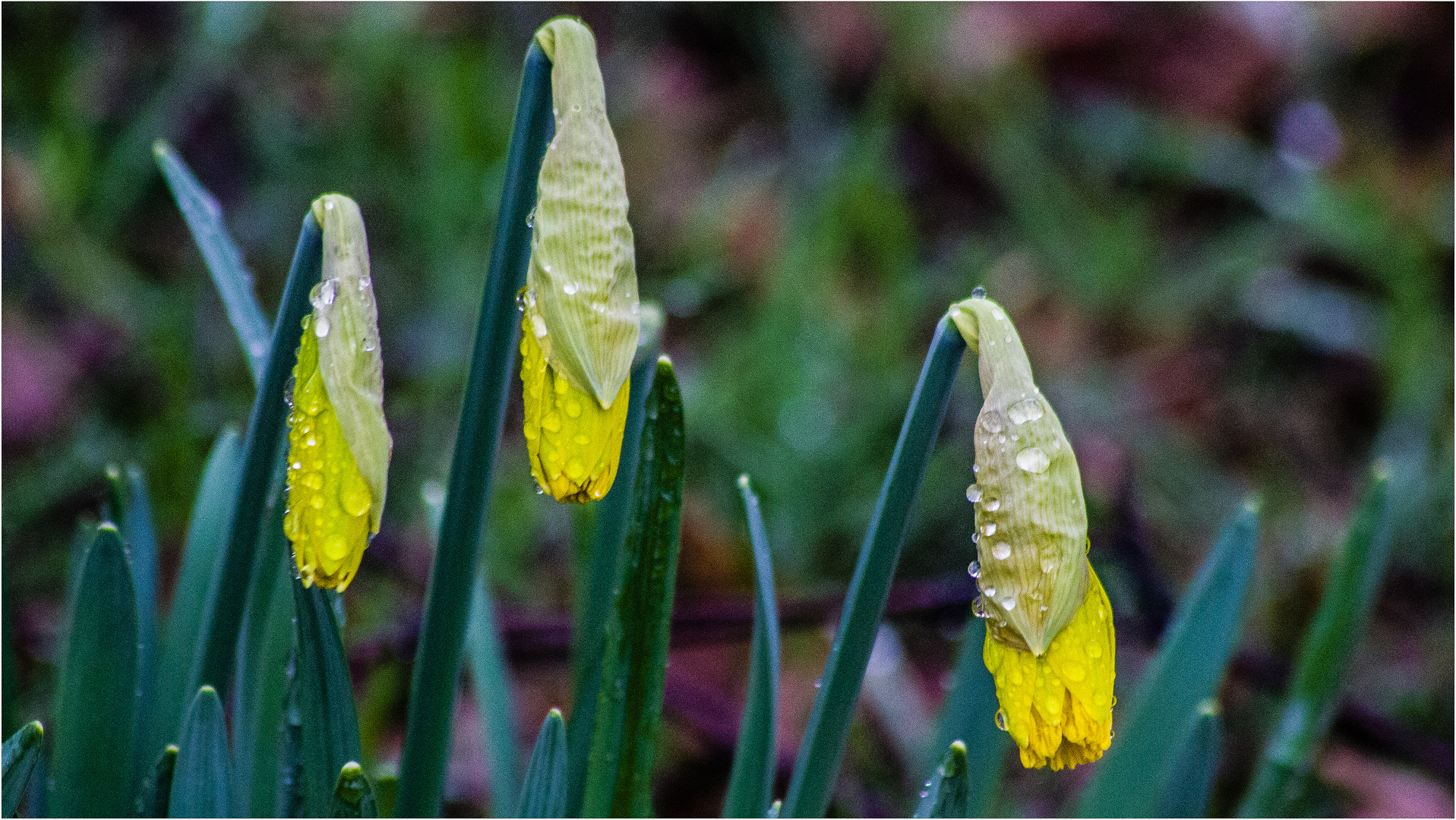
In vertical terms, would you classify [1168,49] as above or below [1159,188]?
above

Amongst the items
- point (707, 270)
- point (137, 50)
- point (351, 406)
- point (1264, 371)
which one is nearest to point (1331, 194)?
Answer: point (1264, 371)

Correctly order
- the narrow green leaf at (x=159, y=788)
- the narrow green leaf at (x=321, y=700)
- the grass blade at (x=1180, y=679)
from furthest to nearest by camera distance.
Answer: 1. the grass blade at (x=1180, y=679)
2. the narrow green leaf at (x=159, y=788)
3. the narrow green leaf at (x=321, y=700)

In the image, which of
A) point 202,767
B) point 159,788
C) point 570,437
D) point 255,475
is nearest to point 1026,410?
point 570,437

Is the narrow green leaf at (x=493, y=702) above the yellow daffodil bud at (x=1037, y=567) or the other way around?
the other way around

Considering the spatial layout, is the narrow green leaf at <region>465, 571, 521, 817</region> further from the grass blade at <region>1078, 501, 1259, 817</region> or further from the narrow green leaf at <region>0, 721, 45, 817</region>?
the grass blade at <region>1078, 501, 1259, 817</region>

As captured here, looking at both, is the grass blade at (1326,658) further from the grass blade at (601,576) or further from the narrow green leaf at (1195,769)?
the grass blade at (601,576)

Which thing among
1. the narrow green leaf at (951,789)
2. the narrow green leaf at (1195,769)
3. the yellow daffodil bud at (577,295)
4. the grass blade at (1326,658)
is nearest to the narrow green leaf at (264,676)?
the yellow daffodil bud at (577,295)

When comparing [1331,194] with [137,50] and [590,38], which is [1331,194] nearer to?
[590,38]
